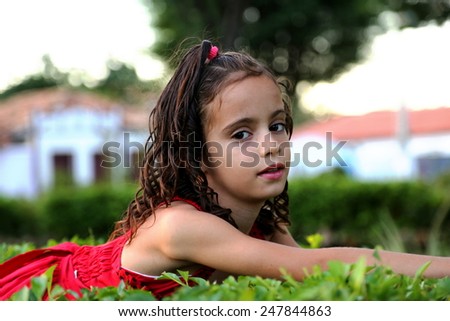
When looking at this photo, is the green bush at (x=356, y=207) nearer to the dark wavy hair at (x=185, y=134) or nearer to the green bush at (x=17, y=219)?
the green bush at (x=17, y=219)

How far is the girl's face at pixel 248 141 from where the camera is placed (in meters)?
2.24

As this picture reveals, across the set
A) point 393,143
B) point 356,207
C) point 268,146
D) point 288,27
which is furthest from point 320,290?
point 393,143

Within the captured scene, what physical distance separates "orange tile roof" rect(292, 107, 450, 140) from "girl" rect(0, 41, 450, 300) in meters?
27.3

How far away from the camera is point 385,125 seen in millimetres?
31484

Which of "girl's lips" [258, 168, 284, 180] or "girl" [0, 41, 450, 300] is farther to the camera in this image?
"girl's lips" [258, 168, 284, 180]

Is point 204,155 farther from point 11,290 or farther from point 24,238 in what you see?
point 24,238

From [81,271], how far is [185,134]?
60 cm

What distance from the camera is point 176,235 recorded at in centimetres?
207

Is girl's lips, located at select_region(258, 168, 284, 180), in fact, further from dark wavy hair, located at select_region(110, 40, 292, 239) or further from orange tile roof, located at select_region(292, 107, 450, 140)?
orange tile roof, located at select_region(292, 107, 450, 140)

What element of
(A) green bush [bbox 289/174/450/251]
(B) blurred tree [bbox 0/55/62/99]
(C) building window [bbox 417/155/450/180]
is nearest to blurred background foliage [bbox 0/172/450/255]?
(A) green bush [bbox 289/174/450/251]

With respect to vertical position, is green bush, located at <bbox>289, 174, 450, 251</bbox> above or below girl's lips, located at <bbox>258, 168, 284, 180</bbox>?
below

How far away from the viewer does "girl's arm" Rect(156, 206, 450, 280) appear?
187 centimetres

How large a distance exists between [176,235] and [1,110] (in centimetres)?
3329
